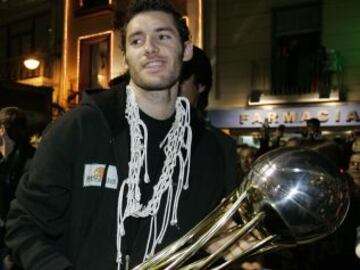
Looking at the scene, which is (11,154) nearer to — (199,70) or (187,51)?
(199,70)

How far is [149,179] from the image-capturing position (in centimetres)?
193

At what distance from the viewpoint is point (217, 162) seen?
212cm

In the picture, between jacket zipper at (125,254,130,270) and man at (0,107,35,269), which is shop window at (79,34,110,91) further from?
jacket zipper at (125,254,130,270)

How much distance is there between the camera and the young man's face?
6.18ft

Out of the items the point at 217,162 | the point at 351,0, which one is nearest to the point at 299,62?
the point at 351,0

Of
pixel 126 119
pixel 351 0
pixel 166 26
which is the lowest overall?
pixel 126 119

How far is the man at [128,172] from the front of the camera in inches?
67.1

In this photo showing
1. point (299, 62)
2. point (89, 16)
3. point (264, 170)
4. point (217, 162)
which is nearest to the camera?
point (264, 170)

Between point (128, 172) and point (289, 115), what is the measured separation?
1024 cm

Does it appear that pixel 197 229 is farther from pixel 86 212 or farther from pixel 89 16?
pixel 89 16

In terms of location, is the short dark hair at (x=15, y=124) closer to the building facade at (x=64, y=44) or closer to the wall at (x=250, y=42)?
the wall at (x=250, y=42)

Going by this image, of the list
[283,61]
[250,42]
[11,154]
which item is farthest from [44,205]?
[250,42]

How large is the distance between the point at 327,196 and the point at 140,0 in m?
0.98

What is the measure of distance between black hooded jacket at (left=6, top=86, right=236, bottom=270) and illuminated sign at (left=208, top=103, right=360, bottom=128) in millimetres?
9747
